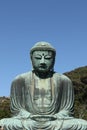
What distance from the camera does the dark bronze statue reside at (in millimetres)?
11906

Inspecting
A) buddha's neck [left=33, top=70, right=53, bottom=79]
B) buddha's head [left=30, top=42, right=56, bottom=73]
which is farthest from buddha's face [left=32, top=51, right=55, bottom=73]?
buddha's neck [left=33, top=70, right=53, bottom=79]

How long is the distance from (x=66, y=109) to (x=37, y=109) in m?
0.65

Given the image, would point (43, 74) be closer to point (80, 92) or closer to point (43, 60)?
point (43, 60)

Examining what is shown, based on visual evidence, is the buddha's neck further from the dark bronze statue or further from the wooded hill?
the wooded hill

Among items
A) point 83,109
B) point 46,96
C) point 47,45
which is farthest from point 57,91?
point 83,109

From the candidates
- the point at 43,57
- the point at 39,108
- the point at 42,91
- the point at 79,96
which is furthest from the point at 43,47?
the point at 79,96

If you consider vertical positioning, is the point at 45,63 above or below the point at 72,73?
below

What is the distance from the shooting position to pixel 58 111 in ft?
39.6

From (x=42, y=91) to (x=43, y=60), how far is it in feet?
2.29

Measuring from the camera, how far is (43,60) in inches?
481

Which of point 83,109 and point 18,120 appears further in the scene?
point 83,109

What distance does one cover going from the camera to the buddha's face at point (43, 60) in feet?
40.0

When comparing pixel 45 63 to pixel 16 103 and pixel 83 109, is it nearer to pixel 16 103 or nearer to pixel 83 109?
pixel 16 103

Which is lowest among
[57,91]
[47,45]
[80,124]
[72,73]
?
[80,124]
